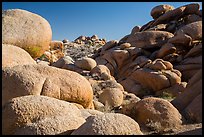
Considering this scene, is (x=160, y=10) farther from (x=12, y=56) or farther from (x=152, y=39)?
(x=12, y=56)

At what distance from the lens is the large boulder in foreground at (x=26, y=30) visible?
33.1ft

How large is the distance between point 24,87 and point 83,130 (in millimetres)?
3187

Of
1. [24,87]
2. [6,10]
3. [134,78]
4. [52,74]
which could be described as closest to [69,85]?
[52,74]

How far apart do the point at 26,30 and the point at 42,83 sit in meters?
3.15

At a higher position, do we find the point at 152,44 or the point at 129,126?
the point at 152,44

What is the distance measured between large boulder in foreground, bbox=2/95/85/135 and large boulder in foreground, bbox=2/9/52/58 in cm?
470

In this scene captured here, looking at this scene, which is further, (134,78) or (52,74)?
(134,78)

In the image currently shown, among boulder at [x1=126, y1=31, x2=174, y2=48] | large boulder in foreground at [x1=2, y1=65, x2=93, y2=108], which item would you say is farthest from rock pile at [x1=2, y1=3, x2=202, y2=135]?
boulder at [x1=126, y1=31, x2=174, y2=48]

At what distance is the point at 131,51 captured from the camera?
1032 inches

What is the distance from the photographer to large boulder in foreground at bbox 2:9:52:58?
1008 cm

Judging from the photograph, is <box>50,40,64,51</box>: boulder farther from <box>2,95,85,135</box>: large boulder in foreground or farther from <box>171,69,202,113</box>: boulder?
<box>2,95,85,135</box>: large boulder in foreground

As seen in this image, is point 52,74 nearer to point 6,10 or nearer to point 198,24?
point 6,10

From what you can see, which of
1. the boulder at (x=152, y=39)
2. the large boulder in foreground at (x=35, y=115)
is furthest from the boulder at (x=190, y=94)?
the boulder at (x=152, y=39)

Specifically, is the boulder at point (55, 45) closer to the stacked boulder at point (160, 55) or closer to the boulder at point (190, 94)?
the stacked boulder at point (160, 55)
